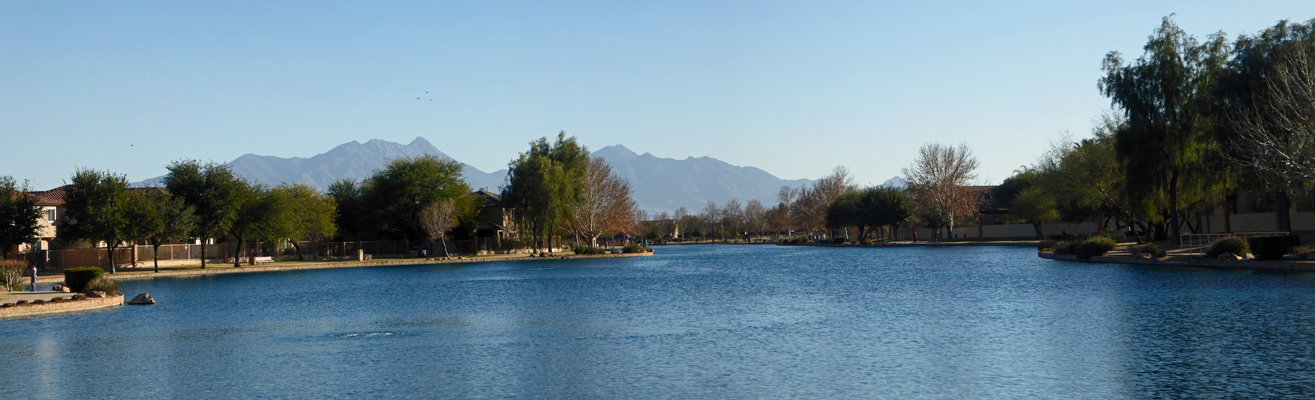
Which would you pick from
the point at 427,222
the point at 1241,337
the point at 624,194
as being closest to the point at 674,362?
the point at 1241,337

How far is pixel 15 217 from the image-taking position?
155 feet

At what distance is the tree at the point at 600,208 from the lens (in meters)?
85.1

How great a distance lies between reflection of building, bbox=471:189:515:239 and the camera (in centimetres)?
8169

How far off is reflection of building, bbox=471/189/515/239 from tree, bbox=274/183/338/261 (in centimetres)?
1394

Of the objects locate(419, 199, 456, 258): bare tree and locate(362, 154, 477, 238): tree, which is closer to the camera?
locate(419, 199, 456, 258): bare tree

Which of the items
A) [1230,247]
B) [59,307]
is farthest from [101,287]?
[1230,247]

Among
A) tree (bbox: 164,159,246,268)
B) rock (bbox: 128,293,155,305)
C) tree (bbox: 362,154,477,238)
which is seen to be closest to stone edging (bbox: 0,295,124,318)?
rock (bbox: 128,293,155,305)

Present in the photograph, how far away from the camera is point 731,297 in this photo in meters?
28.6

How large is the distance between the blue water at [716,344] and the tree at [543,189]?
41.1 metres

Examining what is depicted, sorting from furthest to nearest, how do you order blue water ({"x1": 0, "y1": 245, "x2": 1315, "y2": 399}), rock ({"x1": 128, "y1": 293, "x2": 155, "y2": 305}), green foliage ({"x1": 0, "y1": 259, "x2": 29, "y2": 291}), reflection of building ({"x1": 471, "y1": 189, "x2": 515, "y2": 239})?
1. reflection of building ({"x1": 471, "y1": 189, "x2": 515, "y2": 239})
2. green foliage ({"x1": 0, "y1": 259, "x2": 29, "y2": 291})
3. rock ({"x1": 128, "y1": 293, "x2": 155, "y2": 305})
4. blue water ({"x1": 0, "y1": 245, "x2": 1315, "y2": 399})

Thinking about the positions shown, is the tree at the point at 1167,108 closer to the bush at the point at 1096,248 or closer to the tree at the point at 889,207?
the bush at the point at 1096,248

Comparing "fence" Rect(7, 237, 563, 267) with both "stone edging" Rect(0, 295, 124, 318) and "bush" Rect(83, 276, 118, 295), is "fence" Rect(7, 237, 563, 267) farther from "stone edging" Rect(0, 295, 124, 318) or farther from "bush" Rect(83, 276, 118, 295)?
"stone edging" Rect(0, 295, 124, 318)

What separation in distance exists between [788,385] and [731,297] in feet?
52.3

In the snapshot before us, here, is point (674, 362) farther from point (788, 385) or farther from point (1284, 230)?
point (1284, 230)
